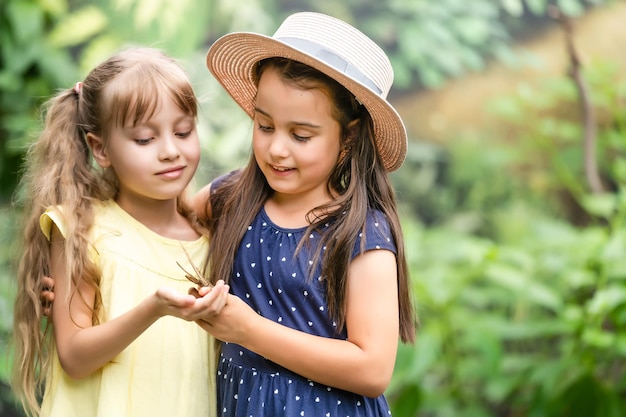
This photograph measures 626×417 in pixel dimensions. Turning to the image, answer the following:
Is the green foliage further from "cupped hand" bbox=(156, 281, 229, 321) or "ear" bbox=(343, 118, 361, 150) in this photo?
"cupped hand" bbox=(156, 281, 229, 321)

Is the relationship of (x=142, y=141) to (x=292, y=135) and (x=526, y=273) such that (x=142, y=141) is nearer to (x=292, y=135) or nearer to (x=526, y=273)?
(x=292, y=135)

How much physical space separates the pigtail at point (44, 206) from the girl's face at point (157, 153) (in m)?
0.10

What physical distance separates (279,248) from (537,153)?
313 cm

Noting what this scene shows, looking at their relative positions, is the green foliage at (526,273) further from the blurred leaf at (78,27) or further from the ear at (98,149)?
the ear at (98,149)

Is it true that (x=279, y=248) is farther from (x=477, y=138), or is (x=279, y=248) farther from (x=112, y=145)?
(x=477, y=138)

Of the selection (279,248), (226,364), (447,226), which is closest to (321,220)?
(279,248)

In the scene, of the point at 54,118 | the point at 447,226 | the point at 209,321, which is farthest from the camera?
the point at 447,226

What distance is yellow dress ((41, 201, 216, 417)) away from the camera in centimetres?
208

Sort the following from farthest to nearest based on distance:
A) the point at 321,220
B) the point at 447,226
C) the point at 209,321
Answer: the point at 447,226 → the point at 321,220 → the point at 209,321

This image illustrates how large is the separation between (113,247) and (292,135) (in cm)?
47

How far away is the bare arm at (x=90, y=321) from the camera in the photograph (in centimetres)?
183

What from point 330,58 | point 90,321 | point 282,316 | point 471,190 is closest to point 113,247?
point 90,321

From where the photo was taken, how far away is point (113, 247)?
6.86 feet

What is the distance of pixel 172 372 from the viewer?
2.11m
